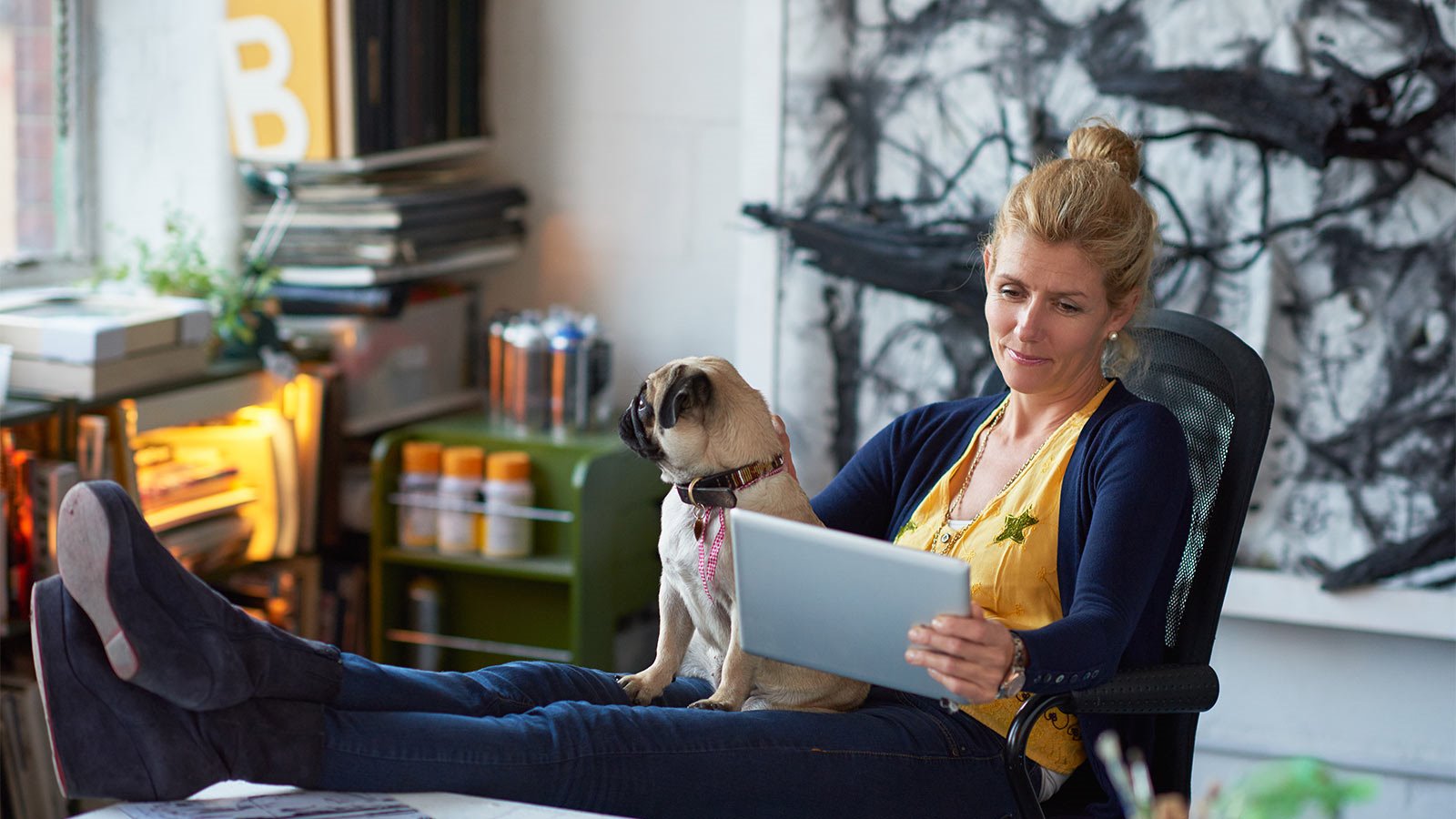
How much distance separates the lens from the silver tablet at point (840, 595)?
122 cm

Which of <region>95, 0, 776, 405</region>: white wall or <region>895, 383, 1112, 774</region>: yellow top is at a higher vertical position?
<region>95, 0, 776, 405</region>: white wall

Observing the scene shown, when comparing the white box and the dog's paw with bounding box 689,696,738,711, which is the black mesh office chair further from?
the white box

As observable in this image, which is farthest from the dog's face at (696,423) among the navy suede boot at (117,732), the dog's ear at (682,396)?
the navy suede boot at (117,732)

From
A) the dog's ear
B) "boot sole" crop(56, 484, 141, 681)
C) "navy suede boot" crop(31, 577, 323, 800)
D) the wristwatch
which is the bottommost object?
"navy suede boot" crop(31, 577, 323, 800)

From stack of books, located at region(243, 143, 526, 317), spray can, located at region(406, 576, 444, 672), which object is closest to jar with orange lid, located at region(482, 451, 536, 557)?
spray can, located at region(406, 576, 444, 672)

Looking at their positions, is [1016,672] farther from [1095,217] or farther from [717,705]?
[1095,217]

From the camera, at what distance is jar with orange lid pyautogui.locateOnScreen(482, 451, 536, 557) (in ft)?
9.09

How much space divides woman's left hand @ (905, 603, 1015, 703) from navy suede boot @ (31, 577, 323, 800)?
2.00 ft

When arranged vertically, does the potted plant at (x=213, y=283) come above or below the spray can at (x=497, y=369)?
above

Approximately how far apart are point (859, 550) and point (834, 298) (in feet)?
4.96

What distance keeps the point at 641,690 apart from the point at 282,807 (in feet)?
1.46

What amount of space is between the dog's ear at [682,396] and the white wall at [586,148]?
1.45 meters

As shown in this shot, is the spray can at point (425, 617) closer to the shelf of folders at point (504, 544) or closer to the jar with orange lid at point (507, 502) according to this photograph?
the shelf of folders at point (504, 544)

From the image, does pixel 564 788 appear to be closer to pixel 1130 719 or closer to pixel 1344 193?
→ pixel 1130 719
